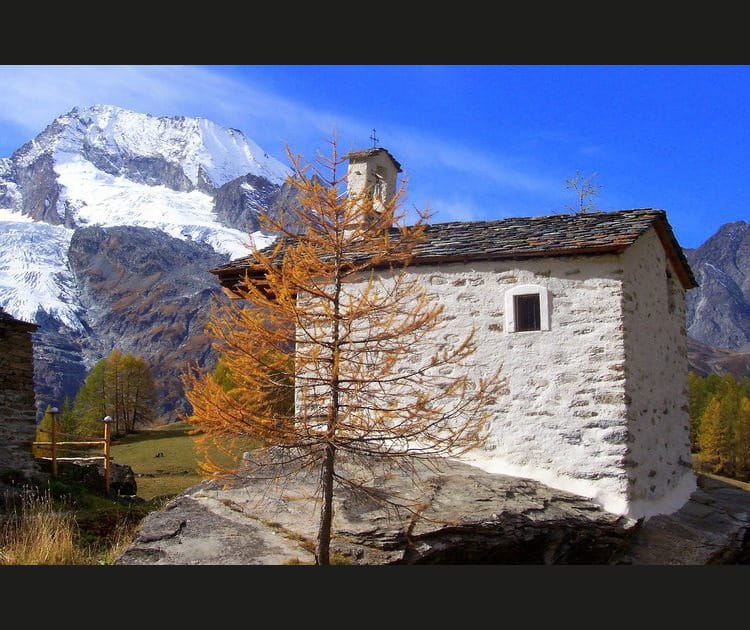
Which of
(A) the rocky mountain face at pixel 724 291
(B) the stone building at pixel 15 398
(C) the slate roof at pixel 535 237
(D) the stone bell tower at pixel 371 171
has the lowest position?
(B) the stone building at pixel 15 398

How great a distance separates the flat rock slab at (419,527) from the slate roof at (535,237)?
3.20 metres

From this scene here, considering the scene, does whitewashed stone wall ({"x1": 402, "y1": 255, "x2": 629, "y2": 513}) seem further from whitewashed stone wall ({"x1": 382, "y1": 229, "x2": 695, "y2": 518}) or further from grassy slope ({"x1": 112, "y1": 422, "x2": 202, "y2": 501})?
grassy slope ({"x1": 112, "y1": 422, "x2": 202, "y2": 501})

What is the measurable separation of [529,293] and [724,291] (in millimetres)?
80646

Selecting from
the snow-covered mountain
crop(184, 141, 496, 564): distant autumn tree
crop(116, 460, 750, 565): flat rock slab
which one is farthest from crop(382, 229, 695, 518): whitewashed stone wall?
the snow-covered mountain

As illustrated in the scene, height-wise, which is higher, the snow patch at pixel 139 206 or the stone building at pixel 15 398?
the snow patch at pixel 139 206

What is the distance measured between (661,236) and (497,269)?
3460 millimetres

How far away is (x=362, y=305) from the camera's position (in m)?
8.35

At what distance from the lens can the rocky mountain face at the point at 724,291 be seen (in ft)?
274

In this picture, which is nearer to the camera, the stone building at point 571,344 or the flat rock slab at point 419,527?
the flat rock slab at point 419,527

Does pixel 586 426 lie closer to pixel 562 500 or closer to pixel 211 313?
pixel 562 500

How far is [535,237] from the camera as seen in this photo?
1219cm

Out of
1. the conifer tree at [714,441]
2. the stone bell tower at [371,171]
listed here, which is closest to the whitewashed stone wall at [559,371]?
the stone bell tower at [371,171]

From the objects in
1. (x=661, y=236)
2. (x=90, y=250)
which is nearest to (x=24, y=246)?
(x=90, y=250)

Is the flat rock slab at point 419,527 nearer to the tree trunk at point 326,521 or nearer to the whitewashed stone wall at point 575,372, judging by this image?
the tree trunk at point 326,521
